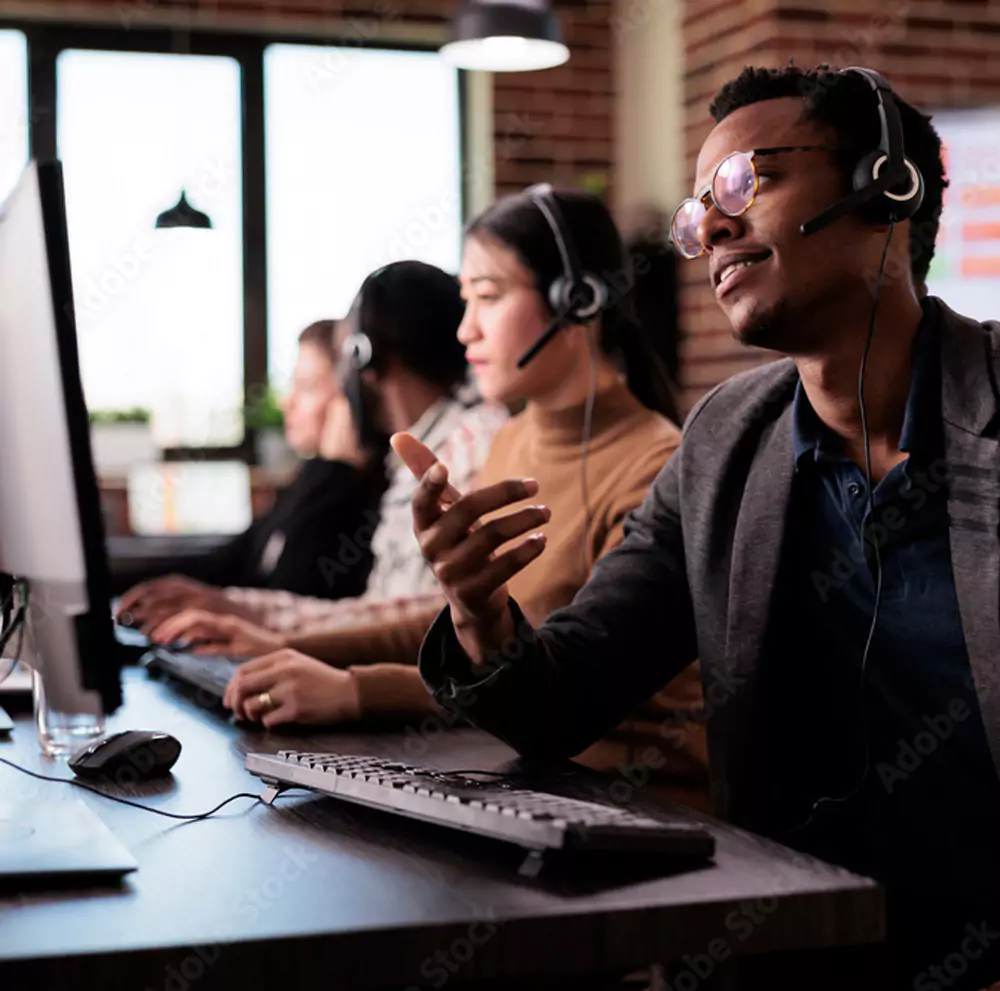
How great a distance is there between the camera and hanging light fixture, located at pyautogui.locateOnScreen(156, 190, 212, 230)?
279cm

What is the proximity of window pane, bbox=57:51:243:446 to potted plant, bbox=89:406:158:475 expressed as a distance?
10 centimetres

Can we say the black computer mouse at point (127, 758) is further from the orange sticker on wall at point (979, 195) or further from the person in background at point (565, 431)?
the orange sticker on wall at point (979, 195)

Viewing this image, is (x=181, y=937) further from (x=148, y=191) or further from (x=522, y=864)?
(x=148, y=191)

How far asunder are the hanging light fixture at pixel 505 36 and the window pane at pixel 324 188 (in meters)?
1.25

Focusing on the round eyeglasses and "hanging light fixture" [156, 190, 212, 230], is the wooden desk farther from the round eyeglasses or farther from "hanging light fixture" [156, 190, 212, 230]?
"hanging light fixture" [156, 190, 212, 230]

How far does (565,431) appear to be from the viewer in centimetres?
192

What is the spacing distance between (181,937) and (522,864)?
0.21 m

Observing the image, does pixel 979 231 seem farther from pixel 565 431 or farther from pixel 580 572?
pixel 580 572

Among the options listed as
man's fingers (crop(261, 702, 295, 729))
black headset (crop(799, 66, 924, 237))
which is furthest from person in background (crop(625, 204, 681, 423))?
man's fingers (crop(261, 702, 295, 729))

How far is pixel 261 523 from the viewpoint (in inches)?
136

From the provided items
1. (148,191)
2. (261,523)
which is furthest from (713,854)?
(148,191)

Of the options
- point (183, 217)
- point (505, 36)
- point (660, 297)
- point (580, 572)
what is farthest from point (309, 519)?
point (660, 297)

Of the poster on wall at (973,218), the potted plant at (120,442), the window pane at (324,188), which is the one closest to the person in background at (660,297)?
the poster on wall at (973,218)

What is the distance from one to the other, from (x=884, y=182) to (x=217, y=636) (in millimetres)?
1044
